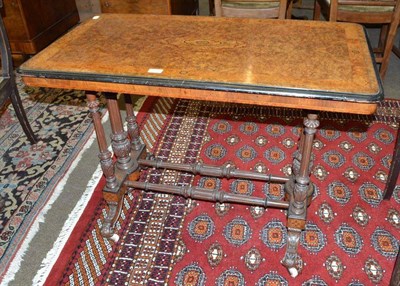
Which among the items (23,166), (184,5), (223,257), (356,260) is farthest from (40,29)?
(356,260)

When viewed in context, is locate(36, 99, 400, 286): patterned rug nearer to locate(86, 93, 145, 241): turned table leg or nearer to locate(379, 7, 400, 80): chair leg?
locate(86, 93, 145, 241): turned table leg

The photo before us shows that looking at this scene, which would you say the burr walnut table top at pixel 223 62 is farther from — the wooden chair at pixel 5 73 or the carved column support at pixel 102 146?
the wooden chair at pixel 5 73

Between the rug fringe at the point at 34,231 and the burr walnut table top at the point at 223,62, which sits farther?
the rug fringe at the point at 34,231

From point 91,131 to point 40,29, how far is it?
58.8 inches

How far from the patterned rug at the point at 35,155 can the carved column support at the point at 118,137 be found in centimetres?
52

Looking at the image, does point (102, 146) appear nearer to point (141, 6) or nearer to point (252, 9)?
point (252, 9)

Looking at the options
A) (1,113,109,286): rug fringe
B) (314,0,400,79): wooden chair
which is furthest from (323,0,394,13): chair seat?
(1,113,109,286): rug fringe

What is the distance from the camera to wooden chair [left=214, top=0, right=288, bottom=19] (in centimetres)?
263

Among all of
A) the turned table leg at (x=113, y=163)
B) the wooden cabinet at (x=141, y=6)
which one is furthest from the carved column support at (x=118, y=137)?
the wooden cabinet at (x=141, y=6)

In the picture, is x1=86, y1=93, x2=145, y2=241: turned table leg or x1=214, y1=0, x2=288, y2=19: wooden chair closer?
x1=86, y1=93, x2=145, y2=241: turned table leg

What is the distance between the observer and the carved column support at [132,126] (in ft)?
7.61

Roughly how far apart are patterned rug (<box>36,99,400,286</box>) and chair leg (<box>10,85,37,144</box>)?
76 cm

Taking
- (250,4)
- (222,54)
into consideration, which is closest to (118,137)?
(222,54)

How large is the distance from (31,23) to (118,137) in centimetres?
213
